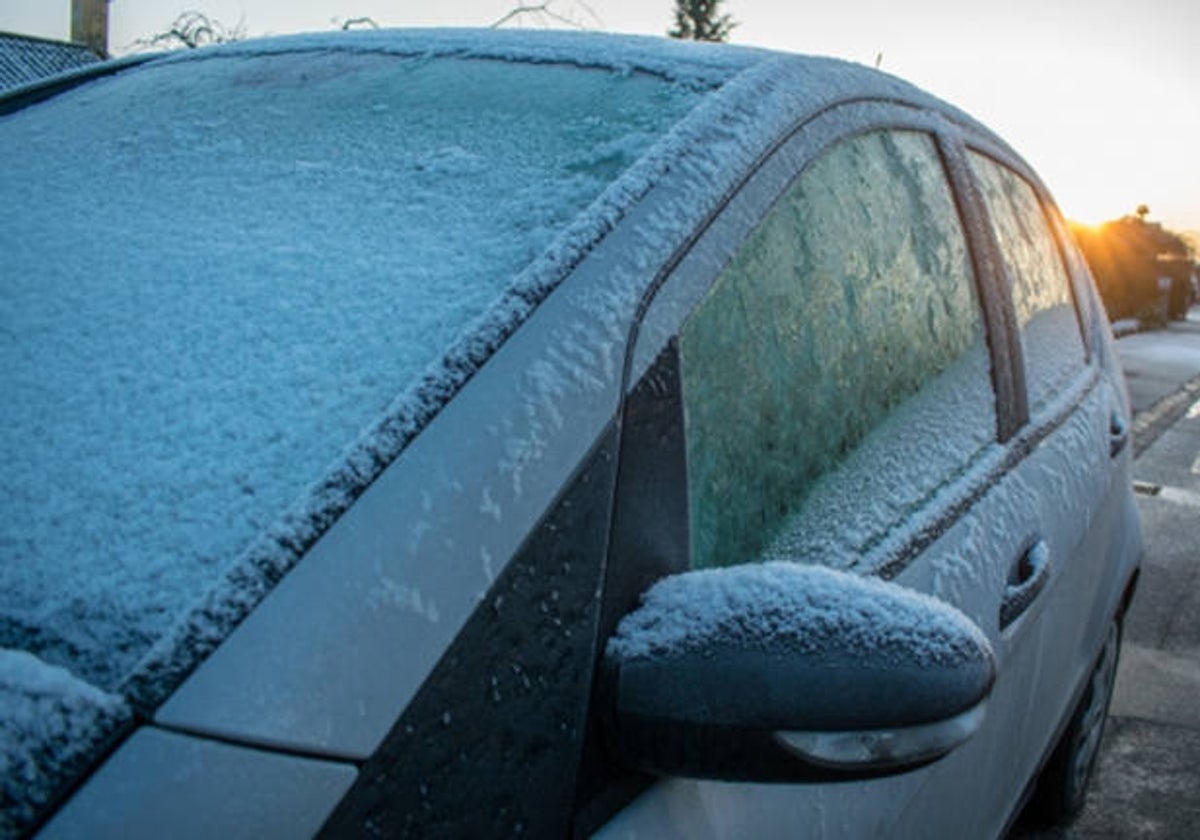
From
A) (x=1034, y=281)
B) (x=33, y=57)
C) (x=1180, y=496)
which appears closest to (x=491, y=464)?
(x=1034, y=281)

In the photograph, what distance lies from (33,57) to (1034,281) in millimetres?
17446

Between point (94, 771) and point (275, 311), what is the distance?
513 millimetres

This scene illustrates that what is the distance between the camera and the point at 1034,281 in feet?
7.88

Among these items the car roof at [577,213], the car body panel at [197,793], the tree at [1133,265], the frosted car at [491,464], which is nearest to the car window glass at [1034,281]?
the car roof at [577,213]

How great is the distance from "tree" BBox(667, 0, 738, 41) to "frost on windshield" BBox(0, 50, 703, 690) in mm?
47021

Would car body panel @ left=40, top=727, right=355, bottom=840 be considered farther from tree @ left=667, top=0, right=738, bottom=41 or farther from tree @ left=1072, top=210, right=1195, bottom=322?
tree @ left=667, top=0, right=738, bottom=41

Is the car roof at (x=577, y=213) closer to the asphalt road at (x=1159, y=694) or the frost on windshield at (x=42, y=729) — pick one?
the frost on windshield at (x=42, y=729)

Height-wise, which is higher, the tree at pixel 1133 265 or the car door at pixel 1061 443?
the car door at pixel 1061 443

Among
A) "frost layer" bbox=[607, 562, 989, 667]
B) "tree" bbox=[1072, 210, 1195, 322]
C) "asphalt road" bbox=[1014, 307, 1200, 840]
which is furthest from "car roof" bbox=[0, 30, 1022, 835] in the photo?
"tree" bbox=[1072, 210, 1195, 322]

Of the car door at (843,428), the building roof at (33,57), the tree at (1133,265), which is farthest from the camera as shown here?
the tree at (1133,265)

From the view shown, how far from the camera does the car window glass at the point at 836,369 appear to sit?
1189mm

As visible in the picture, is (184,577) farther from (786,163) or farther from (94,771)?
(786,163)

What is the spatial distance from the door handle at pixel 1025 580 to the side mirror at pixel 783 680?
28.1 inches

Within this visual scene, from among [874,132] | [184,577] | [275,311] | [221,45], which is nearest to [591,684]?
[184,577]
